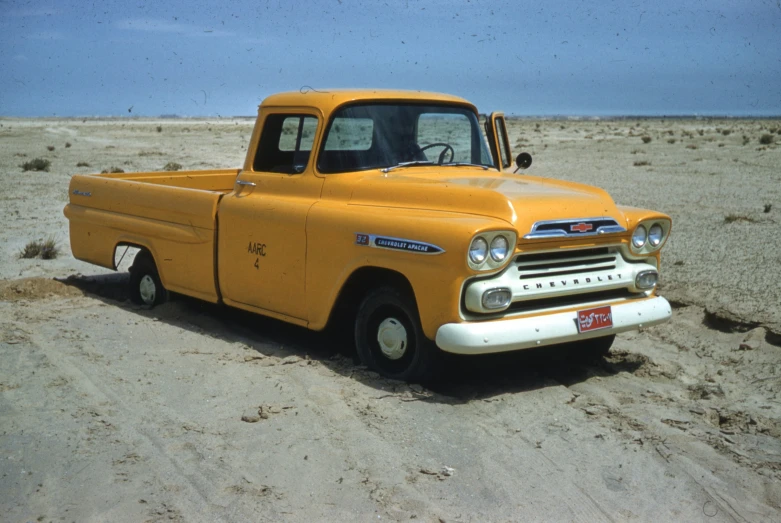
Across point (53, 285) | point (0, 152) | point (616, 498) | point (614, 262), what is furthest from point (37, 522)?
point (0, 152)

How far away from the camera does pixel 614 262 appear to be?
227 inches

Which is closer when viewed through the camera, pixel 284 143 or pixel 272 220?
pixel 272 220

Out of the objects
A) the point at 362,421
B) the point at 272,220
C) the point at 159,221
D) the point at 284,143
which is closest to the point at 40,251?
the point at 159,221

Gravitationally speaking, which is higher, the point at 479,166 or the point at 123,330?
the point at 479,166

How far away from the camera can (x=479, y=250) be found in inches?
197

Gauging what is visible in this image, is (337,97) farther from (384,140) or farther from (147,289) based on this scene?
(147,289)

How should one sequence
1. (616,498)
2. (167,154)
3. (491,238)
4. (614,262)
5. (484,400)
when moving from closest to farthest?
1. (616,498)
2. (491,238)
3. (484,400)
4. (614,262)
5. (167,154)

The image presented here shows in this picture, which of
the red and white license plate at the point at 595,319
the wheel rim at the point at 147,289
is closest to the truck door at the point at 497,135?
the red and white license plate at the point at 595,319

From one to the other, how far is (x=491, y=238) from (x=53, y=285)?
5128 mm

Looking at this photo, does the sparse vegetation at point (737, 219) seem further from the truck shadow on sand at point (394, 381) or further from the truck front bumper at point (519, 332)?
the truck front bumper at point (519, 332)

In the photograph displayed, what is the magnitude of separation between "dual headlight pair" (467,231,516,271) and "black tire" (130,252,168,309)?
360 cm

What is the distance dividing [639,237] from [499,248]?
4.33ft

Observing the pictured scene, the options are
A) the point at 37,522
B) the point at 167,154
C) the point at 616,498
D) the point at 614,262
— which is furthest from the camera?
the point at 167,154

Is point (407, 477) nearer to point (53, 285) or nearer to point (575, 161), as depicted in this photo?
point (53, 285)
